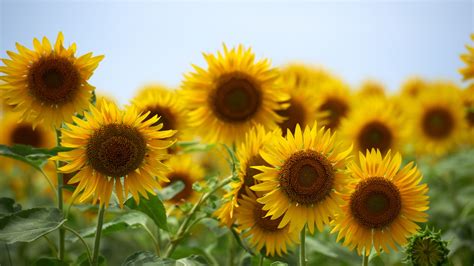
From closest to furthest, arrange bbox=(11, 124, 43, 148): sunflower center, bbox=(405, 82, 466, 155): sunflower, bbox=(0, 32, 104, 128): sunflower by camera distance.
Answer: bbox=(0, 32, 104, 128): sunflower < bbox=(11, 124, 43, 148): sunflower center < bbox=(405, 82, 466, 155): sunflower

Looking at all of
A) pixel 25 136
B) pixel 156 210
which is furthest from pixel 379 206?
pixel 25 136

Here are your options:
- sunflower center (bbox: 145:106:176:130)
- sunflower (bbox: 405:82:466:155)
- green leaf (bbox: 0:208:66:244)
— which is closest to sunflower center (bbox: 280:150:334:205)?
green leaf (bbox: 0:208:66:244)

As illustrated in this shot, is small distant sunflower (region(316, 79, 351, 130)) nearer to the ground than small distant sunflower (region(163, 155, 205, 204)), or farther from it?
farther from it

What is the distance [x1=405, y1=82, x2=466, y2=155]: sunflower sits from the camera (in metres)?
5.00

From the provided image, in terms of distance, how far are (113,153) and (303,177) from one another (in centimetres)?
78

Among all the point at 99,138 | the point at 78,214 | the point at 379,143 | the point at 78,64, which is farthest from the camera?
the point at 78,214

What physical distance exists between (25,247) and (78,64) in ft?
8.46

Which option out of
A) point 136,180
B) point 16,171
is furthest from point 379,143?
point 16,171

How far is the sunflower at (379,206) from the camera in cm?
222

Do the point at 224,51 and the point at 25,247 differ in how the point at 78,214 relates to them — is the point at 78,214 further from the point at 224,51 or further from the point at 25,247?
the point at 224,51

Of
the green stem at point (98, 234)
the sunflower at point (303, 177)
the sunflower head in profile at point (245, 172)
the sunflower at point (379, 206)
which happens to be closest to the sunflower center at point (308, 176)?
the sunflower at point (303, 177)

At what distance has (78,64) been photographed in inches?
98.3

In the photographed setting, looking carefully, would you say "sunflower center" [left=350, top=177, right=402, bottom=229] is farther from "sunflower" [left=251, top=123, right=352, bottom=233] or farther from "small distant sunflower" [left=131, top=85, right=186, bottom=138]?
"small distant sunflower" [left=131, top=85, right=186, bottom=138]

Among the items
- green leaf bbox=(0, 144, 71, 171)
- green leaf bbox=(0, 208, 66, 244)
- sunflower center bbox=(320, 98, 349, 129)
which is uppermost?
sunflower center bbox=(320, 98, 349, 129)
